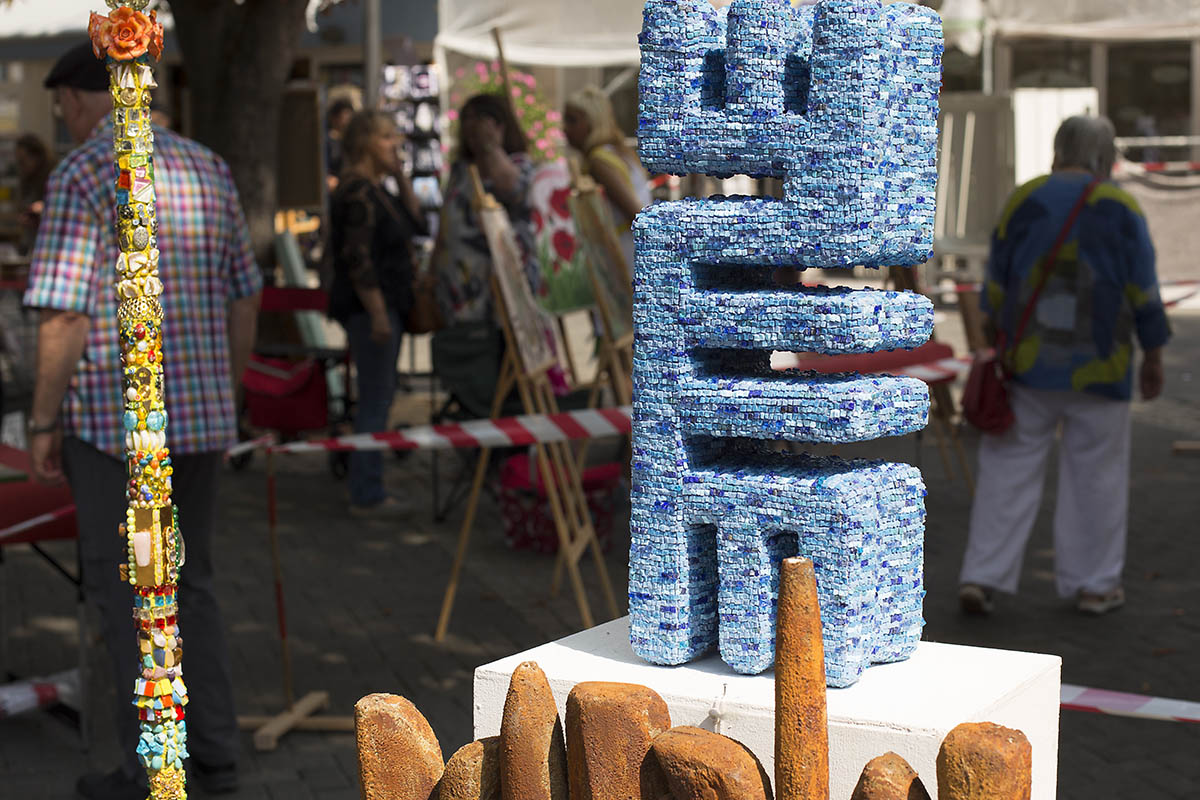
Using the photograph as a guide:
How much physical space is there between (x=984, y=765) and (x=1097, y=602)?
4.67m

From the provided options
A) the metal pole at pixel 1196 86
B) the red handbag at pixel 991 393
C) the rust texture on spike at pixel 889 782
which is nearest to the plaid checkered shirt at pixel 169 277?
the rust texture on spike at pixel 889 782

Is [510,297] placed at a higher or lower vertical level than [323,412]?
higher

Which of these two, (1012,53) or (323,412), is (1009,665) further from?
(1012,53)

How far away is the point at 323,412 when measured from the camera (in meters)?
8.89

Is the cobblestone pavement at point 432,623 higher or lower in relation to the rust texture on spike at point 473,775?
lower

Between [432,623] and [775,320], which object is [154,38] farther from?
[432,623]

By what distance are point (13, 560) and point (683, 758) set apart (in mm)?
6325

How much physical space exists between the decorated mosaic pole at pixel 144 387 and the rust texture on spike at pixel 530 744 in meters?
0.52

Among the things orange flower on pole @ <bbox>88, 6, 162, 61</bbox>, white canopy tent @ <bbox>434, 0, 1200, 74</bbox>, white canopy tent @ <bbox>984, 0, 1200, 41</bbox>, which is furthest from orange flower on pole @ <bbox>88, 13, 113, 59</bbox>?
white canopy tent @ <bbox>984, 0, 1200, 41</bbox>

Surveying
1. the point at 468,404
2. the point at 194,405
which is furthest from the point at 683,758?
the point at 468,404

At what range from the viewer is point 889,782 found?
6.19ft

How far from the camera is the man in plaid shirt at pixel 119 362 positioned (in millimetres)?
3996

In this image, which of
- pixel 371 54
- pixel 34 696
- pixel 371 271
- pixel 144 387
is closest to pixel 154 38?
pixel 144 387

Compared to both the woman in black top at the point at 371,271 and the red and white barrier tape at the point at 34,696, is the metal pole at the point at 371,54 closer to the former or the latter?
the woman in black top at the point at 371,271
